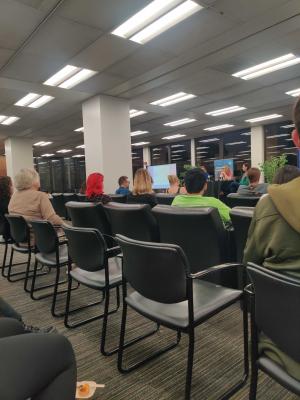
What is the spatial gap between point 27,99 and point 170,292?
231 inches

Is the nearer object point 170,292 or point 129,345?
point 170,292

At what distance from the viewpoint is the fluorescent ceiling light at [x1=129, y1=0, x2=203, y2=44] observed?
9.59 feet

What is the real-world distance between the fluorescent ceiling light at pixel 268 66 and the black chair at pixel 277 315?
4265mm

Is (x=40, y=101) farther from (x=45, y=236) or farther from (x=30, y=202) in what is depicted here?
(x=45, y=236)

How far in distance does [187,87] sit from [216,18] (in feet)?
7.55

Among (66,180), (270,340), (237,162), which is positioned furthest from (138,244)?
(66,180)

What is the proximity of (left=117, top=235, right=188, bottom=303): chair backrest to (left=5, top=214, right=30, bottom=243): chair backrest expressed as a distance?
169 cm

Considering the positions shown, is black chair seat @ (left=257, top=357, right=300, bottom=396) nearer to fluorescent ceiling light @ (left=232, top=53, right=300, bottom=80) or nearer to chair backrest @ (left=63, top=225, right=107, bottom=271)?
chair backrest @ (left=63, top=225, right=107, bottom=271)

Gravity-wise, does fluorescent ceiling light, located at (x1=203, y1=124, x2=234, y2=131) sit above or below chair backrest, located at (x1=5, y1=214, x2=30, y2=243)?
above

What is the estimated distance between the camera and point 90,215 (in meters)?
2.60

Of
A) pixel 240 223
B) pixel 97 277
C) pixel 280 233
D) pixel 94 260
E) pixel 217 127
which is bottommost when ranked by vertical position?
pixel 97 277

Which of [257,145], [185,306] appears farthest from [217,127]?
[185,306]

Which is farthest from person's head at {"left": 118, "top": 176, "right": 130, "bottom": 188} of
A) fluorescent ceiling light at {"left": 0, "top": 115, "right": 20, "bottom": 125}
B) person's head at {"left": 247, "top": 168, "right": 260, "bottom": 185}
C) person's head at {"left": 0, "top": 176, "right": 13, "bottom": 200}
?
fluorescent ceiling light at {"left": 0, "top": 115, "right": 20, "bottom": 125}

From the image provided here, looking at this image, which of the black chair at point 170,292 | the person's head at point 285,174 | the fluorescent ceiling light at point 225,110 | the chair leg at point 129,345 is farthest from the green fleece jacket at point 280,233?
the fluorescent ceiling light at point 225,110
